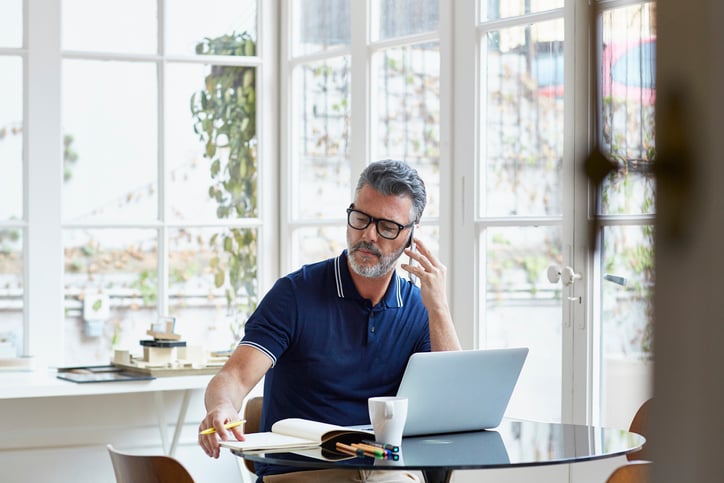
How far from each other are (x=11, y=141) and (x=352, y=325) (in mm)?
2102

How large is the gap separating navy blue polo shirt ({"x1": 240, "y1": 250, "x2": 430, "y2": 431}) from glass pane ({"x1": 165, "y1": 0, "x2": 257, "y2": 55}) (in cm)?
195

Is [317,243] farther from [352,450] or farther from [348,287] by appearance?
[352,450]

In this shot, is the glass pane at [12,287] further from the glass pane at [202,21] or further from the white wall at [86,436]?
the glass pane at [202,21]

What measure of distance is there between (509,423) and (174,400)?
6.45 feet

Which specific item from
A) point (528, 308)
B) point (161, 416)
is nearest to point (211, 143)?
point (161, 416)

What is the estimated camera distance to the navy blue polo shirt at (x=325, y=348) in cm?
262

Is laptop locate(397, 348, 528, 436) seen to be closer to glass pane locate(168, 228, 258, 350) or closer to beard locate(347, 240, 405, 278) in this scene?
beard locate(347, 240, 405, 278)

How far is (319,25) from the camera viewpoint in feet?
14.3

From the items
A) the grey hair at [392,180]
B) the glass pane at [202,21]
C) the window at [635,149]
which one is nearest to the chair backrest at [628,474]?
the grey hair at [392,180]

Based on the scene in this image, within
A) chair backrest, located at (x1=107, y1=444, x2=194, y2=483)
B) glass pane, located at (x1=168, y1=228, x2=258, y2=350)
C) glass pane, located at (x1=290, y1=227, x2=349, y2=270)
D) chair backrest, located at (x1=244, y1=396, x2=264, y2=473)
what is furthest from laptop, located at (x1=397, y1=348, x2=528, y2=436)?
glass pane, located at (x1=168, y1=228, x2=258, y2=350)

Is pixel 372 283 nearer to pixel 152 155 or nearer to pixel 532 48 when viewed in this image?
pixel 532 48

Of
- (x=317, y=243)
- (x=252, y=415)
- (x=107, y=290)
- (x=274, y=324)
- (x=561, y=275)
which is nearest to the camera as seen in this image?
(x=274, y=324)

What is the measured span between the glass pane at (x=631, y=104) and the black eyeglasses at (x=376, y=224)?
2424mm

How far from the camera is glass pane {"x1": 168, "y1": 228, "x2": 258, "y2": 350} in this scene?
4320 millimetres
